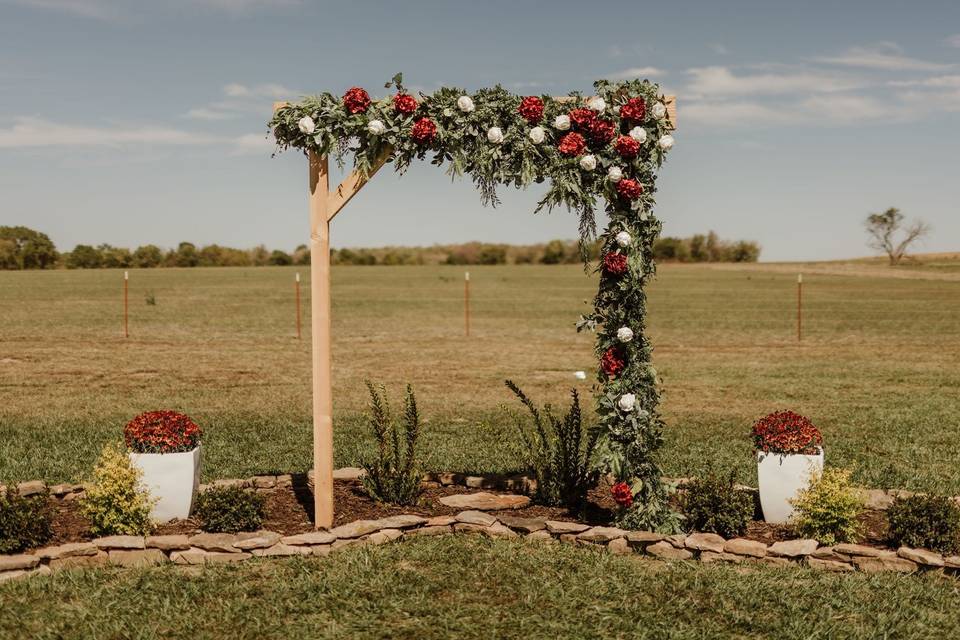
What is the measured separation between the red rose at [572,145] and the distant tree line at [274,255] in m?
75.2

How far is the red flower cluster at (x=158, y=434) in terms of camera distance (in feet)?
22.6

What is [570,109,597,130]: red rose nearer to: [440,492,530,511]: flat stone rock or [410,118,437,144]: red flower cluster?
[410,118,437,144]: red flower cluster

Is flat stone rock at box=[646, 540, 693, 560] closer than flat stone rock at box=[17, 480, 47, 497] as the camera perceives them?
Yes

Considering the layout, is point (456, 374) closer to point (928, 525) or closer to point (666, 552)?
point (666, 552)

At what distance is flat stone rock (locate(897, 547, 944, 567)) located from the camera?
6.04m

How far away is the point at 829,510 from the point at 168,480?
487cm

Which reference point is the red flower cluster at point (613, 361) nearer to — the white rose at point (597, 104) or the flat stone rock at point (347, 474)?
the white rose at point (597, 104)

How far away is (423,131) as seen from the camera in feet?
22.2

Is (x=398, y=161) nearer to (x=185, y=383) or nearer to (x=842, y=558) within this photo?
(x=842, y=558)

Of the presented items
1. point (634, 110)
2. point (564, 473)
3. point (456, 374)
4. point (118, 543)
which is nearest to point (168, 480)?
point (118, 543)

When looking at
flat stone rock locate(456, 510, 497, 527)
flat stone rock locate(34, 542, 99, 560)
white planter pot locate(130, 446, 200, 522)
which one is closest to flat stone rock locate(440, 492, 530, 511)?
flat stone rock locate(456, 510, 497, 527)

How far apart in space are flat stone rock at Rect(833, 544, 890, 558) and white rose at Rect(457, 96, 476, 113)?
4.09 metres

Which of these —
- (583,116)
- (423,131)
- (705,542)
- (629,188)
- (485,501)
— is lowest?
(485,501)

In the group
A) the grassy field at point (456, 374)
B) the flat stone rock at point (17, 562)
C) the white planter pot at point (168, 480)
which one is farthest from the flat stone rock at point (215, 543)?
the grassy field at point (456, 374)
